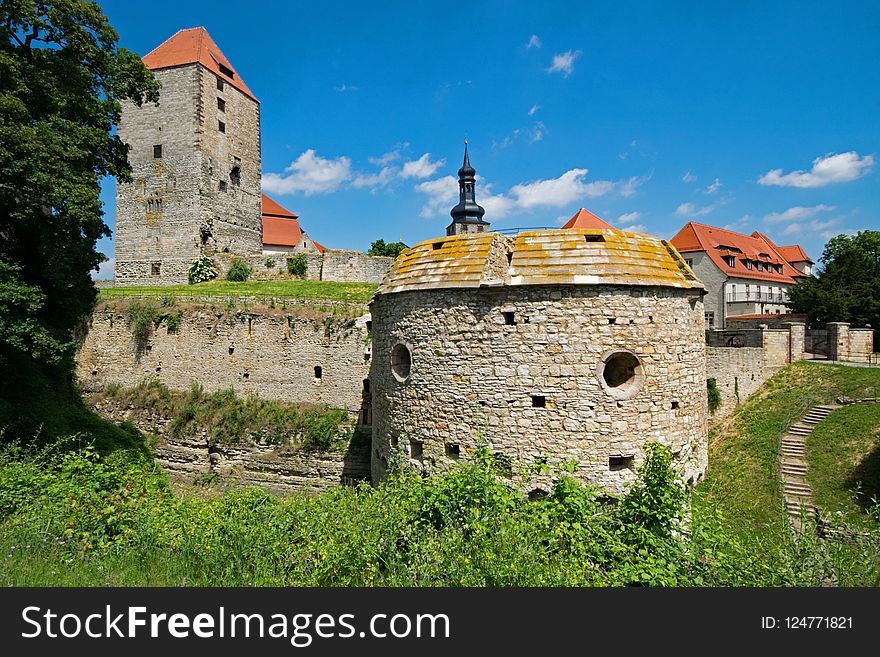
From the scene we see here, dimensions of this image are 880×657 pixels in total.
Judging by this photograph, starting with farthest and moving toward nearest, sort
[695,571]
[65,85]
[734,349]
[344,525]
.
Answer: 1. [734,349]
2. [65,85]
3. [344,525]
4. [695,571]

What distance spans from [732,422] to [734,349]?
10.7 feet

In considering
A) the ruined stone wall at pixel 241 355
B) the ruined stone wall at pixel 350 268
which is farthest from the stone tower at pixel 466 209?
the ruined stone wall at pixel 241 355

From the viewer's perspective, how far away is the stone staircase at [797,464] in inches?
528

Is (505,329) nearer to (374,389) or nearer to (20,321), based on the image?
(374,389)

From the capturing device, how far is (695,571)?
18.5 ft

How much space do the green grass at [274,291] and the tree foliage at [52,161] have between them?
954 centimetres

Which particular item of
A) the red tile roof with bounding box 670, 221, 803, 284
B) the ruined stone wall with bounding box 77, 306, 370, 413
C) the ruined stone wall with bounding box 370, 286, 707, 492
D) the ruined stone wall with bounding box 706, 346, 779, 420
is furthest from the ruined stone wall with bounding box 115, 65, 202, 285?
the red tile roof with bounding box 670, 221, 803, 284

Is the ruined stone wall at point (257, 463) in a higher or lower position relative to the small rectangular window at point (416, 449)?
lower

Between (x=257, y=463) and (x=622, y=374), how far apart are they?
15026mm

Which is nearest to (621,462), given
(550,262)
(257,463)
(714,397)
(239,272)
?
(550,262)

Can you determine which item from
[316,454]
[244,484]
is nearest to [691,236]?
[316,454]

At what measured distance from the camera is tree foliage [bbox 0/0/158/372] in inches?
420

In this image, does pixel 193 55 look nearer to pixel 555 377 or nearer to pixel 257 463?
pixel 257 463

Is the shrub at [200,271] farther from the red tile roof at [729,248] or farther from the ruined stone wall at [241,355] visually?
the red tile roof at [729,248]
